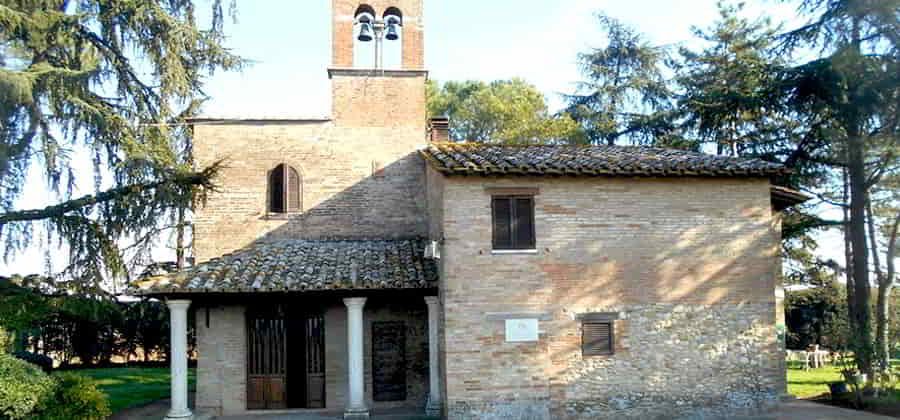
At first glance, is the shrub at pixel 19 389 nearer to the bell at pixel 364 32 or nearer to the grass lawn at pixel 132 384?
the grass lawn at pixel 132 384

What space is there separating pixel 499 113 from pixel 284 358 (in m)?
18.0

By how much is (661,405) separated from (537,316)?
2.90 meters

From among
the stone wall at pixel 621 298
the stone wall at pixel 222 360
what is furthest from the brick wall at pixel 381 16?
the stone wall at pixel 222 360

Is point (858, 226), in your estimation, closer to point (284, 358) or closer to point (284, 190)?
point (284, 190)

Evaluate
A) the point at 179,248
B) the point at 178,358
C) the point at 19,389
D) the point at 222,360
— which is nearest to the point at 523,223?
the point at 222,360

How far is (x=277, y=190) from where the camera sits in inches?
680

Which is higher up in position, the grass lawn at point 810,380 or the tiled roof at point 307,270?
the tiled roof at point 307,270

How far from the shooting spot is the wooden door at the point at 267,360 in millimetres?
15711

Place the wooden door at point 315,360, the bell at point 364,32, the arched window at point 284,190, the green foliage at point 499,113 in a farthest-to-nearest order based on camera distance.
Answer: the green foliage at point 499,113 → the bell at point 364,32 → the arched window at point 284,190 → the wooden door at point 315,360

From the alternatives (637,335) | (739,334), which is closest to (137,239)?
(637,335)

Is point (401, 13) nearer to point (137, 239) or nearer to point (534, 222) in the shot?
point (534, 222)

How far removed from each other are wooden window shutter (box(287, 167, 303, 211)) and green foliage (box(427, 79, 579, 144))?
1255cm

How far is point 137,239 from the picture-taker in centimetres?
1750

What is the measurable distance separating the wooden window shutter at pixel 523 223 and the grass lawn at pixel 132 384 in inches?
403
